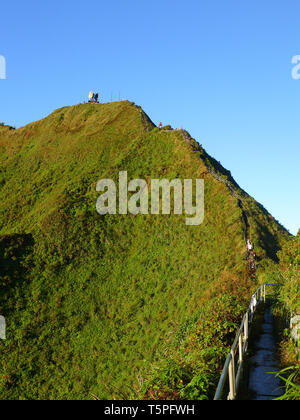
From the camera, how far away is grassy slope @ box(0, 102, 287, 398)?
88.4ft

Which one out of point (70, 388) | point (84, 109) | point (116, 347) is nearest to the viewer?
point (70, 388)

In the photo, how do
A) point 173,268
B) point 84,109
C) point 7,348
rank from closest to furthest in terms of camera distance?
point 7,348, point 173,268, point 84,109

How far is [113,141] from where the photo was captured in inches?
2148

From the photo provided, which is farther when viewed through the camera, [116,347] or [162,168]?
[162,168]

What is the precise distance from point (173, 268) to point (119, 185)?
15286mm

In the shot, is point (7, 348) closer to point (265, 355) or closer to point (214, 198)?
point (214, 198)

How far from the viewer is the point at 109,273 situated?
35594 millimetres

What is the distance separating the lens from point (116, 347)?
92.2ft

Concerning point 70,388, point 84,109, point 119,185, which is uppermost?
point 84,109

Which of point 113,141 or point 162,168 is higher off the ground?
point 113,141

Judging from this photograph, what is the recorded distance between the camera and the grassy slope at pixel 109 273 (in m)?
26.9
